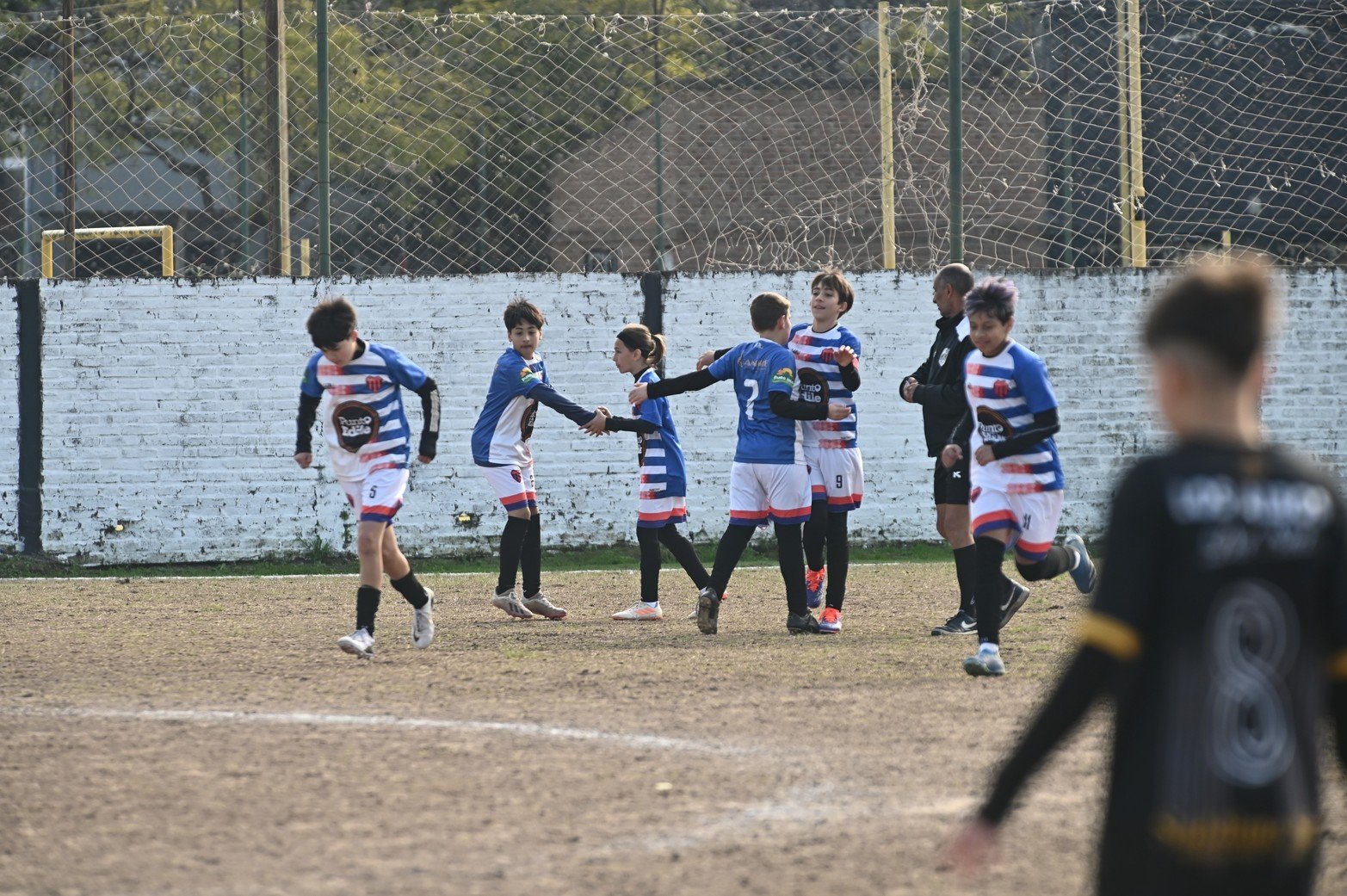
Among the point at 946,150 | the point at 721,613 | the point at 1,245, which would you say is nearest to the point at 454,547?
the point at 721,613

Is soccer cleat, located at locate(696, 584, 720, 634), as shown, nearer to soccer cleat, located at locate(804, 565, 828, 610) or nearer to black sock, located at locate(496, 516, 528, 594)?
soccer cleat, located at locate(804, 565, 828, 610)

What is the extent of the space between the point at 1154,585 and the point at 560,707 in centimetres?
406

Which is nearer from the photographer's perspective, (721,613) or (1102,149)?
(721,613)

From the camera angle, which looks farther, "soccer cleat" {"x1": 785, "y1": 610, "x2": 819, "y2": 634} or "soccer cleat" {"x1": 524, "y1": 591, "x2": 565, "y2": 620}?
"soccer cleat" {"x1": 524, "y1": 591, "x2": 565, "y2": 620}

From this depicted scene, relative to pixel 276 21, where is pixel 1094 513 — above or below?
below

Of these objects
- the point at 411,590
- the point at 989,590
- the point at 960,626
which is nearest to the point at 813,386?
the point at 960,626

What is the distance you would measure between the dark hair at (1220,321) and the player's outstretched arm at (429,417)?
19.3 ft

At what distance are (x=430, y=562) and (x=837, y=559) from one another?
5.20m

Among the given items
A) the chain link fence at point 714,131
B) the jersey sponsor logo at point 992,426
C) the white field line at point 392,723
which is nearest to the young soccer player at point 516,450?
the jersey sponsor logo at point 992,426

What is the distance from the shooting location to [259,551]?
13.2m

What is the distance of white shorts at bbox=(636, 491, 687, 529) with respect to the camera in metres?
9.52

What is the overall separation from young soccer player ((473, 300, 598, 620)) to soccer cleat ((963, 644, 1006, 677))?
10.8 ft

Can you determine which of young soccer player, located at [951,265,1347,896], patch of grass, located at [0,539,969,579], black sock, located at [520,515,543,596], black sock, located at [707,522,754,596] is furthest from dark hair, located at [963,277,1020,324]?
patch of grass, located at [0,539,969,579]

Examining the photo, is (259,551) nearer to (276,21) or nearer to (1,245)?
(276,21)
